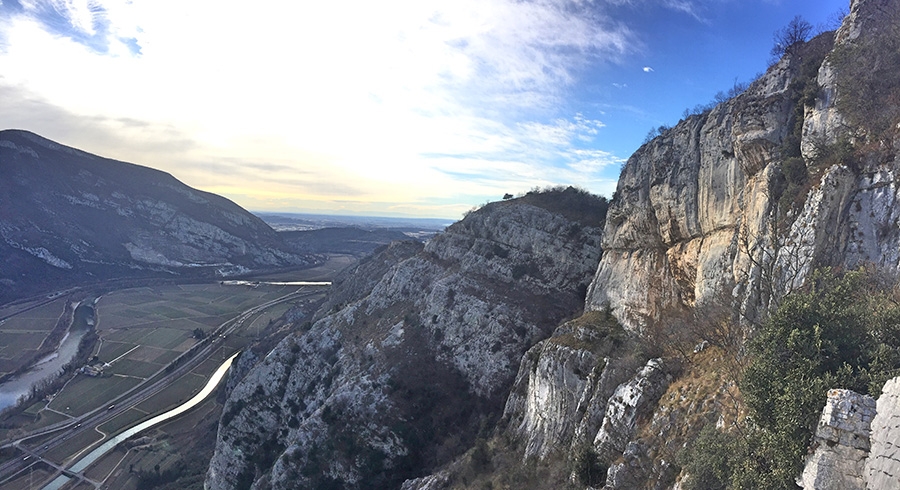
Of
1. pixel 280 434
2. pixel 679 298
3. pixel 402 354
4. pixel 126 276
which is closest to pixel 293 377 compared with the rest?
pixel 280 434

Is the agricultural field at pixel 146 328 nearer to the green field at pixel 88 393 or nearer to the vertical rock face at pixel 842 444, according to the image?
the green field at pixel 88 393

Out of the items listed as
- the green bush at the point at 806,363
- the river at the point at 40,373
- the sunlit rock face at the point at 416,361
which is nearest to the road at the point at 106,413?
the river at the point at 40,373

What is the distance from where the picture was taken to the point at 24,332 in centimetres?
12212

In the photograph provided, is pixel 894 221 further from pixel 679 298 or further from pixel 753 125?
pixel 679 298

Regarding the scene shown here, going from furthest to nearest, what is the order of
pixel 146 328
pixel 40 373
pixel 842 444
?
1. pixel 146 328
2. pixel 40 373
3. pixel 842 444

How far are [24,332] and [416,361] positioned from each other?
138 m

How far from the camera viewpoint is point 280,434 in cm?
5462

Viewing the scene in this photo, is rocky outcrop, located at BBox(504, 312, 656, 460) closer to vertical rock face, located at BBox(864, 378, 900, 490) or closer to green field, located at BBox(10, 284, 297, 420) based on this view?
vertical rock face, located at BBox(864, 378, 900, 490)

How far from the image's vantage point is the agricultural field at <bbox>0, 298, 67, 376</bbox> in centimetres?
10665

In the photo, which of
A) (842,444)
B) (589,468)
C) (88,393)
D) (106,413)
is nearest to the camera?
(842,444)

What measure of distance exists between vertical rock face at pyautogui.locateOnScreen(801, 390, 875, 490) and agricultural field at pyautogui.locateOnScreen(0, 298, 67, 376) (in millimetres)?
147230

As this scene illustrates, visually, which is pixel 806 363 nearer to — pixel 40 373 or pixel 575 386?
pixel 575 386

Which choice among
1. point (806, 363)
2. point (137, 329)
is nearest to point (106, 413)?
point (137, 329)

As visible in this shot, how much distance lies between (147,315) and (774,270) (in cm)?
17146
